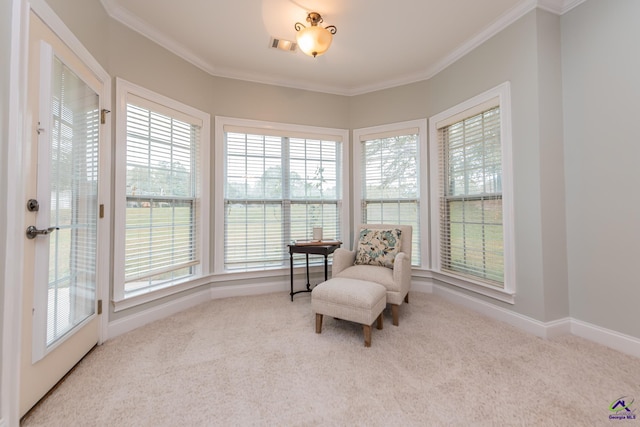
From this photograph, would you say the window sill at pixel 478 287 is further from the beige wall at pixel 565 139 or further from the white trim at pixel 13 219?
the white trim at pixel 13 219

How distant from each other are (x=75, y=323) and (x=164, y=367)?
0.66 m

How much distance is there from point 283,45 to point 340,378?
Answer: 3022 mm

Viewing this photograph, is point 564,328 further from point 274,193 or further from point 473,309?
point 274,193

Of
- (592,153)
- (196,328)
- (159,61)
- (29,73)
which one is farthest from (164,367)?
(592,153)

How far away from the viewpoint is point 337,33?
2598 millimetres

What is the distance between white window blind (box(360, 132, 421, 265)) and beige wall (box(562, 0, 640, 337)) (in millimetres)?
1490

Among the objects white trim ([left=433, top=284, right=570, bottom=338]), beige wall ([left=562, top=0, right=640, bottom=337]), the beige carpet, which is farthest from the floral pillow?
beige wall ([left=562, top=0, right=640, bottom=337])

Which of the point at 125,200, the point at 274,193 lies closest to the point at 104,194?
the point at 125,200

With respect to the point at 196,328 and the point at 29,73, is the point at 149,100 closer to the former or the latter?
the point at 29,73

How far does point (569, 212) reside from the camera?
2.23 metres

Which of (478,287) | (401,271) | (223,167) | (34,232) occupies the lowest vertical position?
(478,287)

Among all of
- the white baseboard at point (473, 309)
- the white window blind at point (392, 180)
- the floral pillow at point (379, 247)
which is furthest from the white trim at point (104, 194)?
the white window blind at point (392, 180)

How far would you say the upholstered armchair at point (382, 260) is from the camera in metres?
2.43

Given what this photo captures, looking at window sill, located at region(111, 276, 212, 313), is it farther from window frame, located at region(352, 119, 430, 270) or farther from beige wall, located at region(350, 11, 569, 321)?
beige wall, located at region(350, 11, 569, 321)
